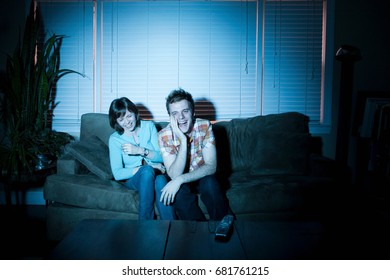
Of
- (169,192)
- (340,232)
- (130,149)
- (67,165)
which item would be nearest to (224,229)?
(340,232)

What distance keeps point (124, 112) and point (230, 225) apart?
126 cm

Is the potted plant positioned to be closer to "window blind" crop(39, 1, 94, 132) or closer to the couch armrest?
"window blind" crop(39, 1, 94, 132)

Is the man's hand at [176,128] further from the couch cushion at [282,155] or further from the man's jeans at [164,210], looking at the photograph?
the couch cushion at [282,155]

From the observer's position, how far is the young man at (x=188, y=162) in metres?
1.90

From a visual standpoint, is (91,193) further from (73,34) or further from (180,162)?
(73,34)

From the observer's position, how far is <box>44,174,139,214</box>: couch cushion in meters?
2.17

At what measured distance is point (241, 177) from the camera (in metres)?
2.56

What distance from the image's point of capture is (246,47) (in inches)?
128

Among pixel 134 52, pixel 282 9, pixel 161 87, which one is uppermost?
pixel 282 9

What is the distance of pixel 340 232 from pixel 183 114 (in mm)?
1141

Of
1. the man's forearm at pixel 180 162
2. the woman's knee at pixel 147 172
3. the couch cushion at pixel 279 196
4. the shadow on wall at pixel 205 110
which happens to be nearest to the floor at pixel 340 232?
the couch cushion at pixel 279 196

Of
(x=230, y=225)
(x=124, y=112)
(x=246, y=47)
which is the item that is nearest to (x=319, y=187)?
(x=230, y=225)

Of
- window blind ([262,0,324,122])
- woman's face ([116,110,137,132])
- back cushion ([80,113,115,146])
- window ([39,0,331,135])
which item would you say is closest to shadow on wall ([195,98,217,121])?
window ([39,0,331,135])

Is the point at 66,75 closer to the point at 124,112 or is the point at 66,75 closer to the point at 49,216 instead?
the point at 124,112
